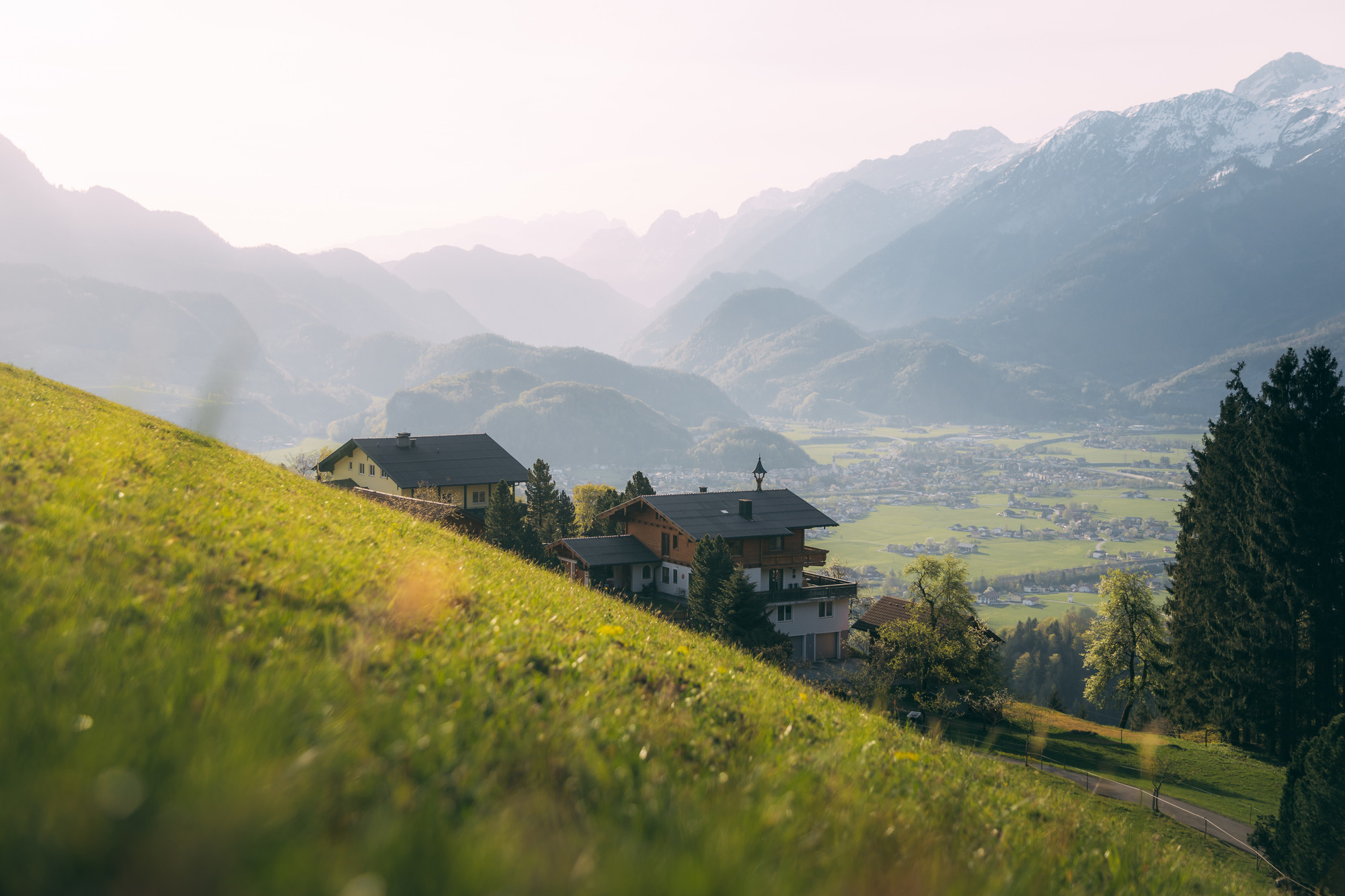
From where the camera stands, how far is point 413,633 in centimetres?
705

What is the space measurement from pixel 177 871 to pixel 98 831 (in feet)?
1.19

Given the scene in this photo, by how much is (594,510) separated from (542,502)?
891cm

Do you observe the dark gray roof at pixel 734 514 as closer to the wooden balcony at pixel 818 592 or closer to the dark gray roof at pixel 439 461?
the wooden balcony at pixel 818 592

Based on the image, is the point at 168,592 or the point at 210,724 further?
the point at 168,592

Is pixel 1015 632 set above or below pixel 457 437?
below

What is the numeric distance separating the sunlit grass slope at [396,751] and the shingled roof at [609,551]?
4376cm

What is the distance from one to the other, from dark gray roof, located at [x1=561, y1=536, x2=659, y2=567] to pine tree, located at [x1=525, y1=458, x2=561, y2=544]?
504 centimetres

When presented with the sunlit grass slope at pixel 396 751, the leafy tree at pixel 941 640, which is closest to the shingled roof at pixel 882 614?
the leafy tree at pixel 941 640

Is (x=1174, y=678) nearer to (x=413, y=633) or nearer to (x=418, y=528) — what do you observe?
(x=418, y=528)

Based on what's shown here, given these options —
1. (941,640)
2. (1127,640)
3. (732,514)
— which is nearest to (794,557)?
(732,514)

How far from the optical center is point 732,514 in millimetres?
57312

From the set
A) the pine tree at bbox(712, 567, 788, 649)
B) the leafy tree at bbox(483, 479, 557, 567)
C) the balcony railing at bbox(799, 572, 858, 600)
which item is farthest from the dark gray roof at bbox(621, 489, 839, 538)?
the pine tree at bbox(712, 567, 788, 649)

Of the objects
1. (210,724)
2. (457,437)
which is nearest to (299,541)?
(210,724)

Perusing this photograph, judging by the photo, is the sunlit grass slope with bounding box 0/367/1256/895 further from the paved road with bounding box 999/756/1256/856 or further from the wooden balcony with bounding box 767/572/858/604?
the wooden balcony with bounding box 767/572/858/604
